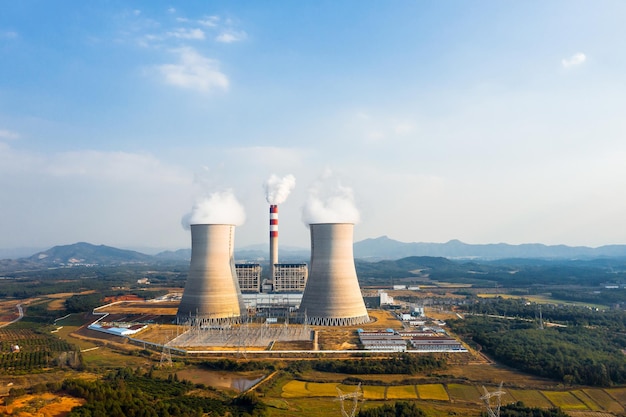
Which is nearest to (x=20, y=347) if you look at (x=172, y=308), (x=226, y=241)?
(x=226, y=241)

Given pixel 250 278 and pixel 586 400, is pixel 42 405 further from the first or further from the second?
pixel 250 278

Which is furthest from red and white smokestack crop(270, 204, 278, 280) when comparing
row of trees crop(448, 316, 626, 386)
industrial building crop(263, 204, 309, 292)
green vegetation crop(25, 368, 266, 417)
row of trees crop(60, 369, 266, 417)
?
row of trees crop(60, 369, 266, 417)

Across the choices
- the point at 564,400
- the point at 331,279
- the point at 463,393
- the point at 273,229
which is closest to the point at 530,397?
the point at 564,400

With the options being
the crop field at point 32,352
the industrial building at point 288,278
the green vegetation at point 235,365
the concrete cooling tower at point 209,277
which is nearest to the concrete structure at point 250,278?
the industrial building at point 288,278

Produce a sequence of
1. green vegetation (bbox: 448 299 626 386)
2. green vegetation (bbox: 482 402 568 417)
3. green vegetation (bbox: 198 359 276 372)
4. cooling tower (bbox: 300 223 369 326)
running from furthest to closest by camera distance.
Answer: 1. cooling tower (bbox: 300 223 369 326)
2. green vegetation (bbox: 198 359 276 372)
3. green vegetation (bbox: 448 299 626 386)
4. green vegetation (bbox: 482 402 568 417)

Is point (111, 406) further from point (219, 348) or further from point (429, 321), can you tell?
point (429, 321)

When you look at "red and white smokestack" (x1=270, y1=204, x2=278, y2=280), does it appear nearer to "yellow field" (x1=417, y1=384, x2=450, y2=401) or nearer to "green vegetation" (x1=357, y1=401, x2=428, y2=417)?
"yellow field" (x1=417, y1=384, x2=450, y2=401)
